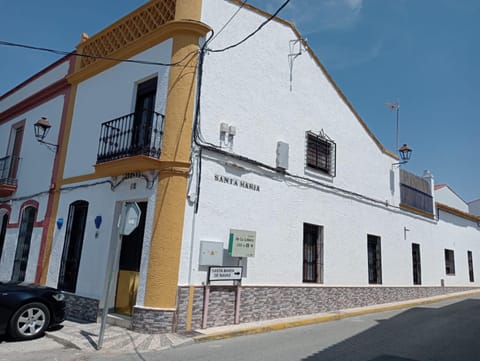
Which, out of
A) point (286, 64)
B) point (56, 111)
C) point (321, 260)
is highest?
point (286, 64)

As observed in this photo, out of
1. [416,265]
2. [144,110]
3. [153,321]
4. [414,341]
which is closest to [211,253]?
[153,321]

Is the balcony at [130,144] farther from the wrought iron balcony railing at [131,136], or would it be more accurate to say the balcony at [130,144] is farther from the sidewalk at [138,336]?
the sidewalk at [138,336]

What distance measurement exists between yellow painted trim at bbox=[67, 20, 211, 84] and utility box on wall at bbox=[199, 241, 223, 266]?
3944 mm

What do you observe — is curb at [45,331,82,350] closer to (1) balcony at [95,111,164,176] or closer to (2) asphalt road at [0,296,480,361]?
(2) asphalt road at [0,296,480,361]

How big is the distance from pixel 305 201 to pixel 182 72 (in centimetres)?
490

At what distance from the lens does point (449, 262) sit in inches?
707

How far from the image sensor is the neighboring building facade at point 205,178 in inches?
303

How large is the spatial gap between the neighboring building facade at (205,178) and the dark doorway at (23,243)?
164 cm

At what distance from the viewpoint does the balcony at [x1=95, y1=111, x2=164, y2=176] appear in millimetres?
7723

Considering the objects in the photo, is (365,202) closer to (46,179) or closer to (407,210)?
(407,210)

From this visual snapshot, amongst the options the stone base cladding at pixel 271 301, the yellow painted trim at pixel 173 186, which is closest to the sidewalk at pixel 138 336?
the stone base cladding at pixel 271 301

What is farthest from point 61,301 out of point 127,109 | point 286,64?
point 286,64

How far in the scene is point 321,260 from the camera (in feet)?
35.5

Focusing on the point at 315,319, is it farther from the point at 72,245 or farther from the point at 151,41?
the point at 151,41
